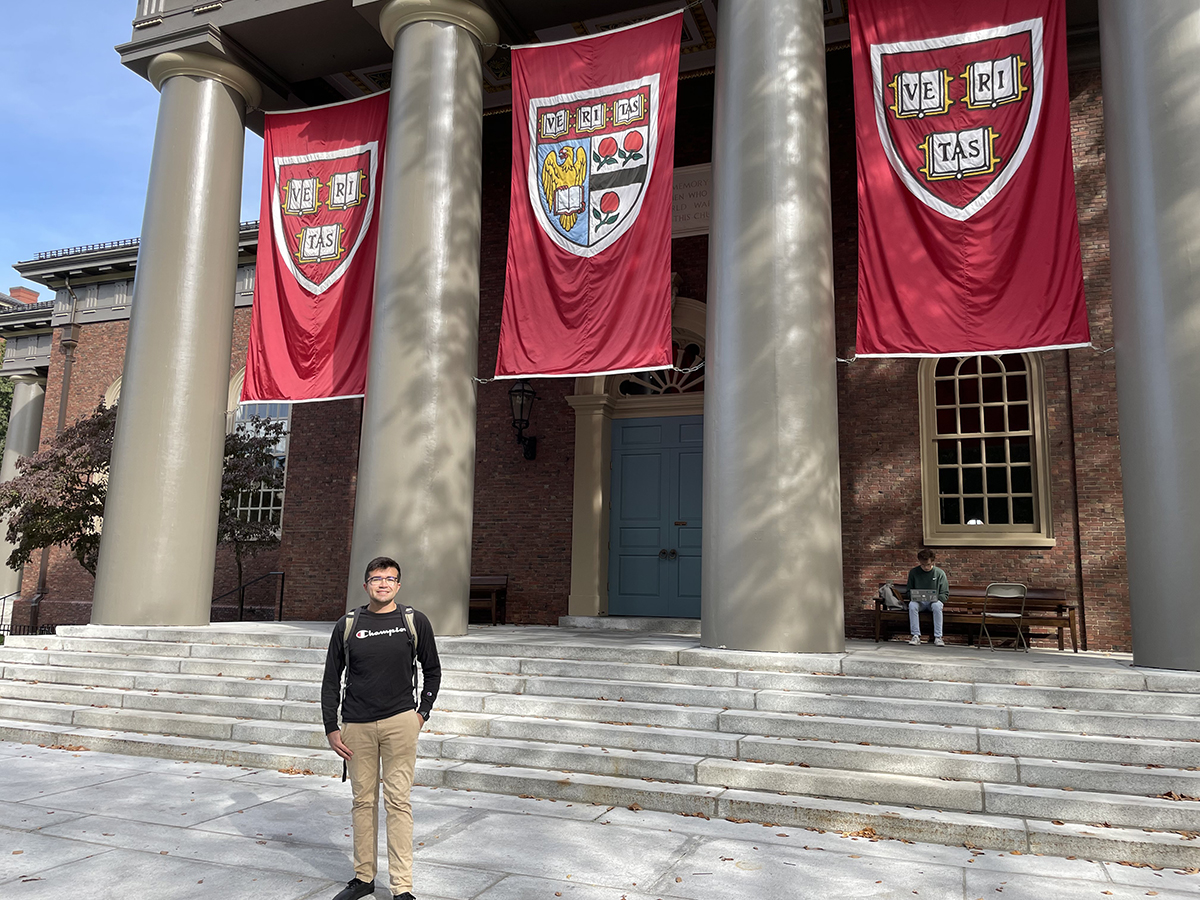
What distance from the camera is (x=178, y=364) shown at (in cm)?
1236

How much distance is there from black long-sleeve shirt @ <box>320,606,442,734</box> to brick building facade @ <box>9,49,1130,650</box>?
31.3 feet

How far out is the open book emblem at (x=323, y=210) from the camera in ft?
39.1

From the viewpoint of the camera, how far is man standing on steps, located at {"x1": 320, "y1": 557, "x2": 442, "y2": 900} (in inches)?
171

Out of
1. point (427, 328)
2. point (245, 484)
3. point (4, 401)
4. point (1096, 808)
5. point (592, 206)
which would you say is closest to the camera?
point (1096, 808)

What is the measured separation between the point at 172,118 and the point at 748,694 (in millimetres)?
11402

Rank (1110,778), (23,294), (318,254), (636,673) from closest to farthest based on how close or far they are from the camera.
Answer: (1110,778) → (636,673) → (318,254) → (23,294)

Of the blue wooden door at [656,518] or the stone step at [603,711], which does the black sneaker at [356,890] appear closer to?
the stone step at [603,711]

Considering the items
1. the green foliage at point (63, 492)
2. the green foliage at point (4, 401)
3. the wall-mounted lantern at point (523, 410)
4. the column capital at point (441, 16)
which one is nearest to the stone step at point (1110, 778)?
the wall-mounted lantern at point (523, 410)

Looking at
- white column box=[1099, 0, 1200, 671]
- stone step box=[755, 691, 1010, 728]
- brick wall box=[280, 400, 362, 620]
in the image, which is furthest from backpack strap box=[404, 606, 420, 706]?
brick wall box=[280, 400, 362, 620]

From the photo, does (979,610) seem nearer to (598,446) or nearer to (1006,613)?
(1006,613)

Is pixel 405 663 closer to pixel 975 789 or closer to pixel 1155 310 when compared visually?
pixel 975 789

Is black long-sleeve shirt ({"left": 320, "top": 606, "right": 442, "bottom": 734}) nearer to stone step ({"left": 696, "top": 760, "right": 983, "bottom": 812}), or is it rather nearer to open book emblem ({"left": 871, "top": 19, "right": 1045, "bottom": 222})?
stone step ({"left": 696, "top": 760, "right": 983, "bottom": 812})

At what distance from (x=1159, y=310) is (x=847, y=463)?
5.53 m

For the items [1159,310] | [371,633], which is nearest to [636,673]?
[371,633]
